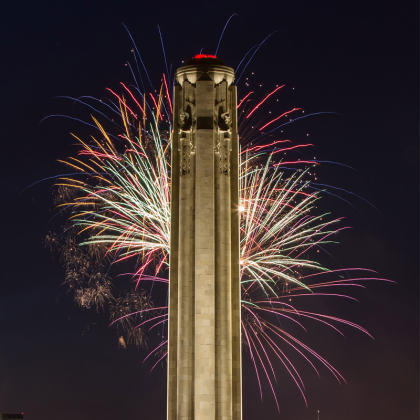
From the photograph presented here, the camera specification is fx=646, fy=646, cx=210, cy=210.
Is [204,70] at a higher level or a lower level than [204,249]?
higher

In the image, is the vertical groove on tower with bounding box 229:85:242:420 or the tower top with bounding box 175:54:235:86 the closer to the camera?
the vertical groove on tower with bounding box 229:85:242:420

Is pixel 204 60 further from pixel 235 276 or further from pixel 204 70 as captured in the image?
pixel 235 276

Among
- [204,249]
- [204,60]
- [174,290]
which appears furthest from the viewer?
[204,60]

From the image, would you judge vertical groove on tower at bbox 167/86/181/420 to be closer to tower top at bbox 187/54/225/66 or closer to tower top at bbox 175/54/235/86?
tower top at bbox 175/54/235/86

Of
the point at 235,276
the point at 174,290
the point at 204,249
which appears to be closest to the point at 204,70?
the point at 204,249

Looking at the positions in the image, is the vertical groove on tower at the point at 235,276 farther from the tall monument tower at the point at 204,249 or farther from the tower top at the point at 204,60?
the tower top at the point at 204,60

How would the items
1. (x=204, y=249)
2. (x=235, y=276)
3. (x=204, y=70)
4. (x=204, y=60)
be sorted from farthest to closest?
(x=204, y=60) < (x=204, y=70) < (x=235, y=276) < (x=204, y=249)

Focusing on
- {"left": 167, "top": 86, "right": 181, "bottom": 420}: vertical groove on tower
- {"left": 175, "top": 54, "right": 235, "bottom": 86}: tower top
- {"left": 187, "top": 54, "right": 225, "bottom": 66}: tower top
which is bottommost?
{"left": 167, "top": 86, "right": 181, "bottom": 420}: vertical groove on tower

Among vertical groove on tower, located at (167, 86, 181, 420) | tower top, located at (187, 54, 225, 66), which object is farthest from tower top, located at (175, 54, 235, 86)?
vertical groove on tower, located at (167, 86, 181, 420)

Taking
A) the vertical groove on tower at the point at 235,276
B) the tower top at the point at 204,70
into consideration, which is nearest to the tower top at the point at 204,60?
the tower top at the point at 204,70

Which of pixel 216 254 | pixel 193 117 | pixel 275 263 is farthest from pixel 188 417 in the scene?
pixel 193 117
